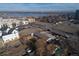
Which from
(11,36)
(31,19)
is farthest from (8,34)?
(31,19)

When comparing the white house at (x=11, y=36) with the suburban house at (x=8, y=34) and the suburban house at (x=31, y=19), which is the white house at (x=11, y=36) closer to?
the suburban house at (x=8, y=34)

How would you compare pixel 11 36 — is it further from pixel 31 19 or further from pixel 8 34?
pixel 31 19

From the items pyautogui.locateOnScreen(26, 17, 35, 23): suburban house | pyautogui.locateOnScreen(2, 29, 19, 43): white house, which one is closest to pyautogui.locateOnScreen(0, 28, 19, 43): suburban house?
pyautogui.locateOnScreen(2, 29, 19, 43): white house

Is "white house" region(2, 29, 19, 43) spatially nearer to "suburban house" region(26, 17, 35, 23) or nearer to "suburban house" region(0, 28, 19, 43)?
"suburban house" region(0, 28, 19, 43)

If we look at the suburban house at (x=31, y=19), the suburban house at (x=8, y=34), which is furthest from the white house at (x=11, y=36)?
the suburban house at (x=31, y=19)

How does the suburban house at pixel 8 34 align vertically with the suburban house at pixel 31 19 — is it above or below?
below

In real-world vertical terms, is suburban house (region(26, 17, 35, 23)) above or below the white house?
above

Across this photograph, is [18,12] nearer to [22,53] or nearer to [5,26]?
[5,26]

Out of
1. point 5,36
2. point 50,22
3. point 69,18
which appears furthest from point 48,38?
point 5,36
